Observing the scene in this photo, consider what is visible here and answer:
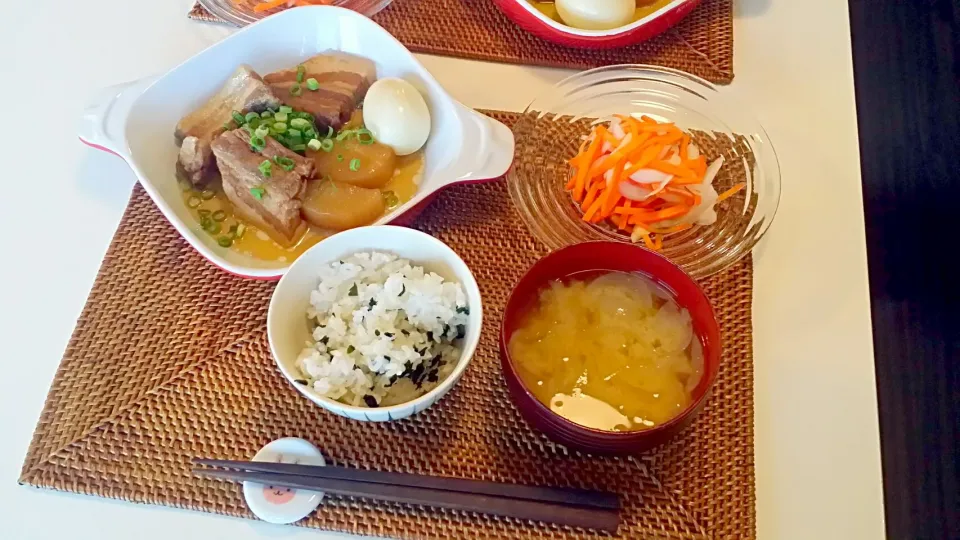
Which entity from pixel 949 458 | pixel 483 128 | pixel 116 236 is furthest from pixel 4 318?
pixel 949 458

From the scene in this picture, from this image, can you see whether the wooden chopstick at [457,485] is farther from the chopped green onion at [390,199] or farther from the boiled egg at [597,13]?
the boiled egg at [597,13]

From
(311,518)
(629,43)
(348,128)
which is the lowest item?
(311,518)

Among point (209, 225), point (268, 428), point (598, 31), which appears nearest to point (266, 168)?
point (209, 225)

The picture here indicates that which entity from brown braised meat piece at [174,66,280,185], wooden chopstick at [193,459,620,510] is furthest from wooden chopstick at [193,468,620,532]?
brown braised meat piece at [174,66,280,185]

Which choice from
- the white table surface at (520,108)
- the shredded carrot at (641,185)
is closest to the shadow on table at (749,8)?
the white table surface at (520,108)

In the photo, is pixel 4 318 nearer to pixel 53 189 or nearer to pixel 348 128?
pixel 53 189
